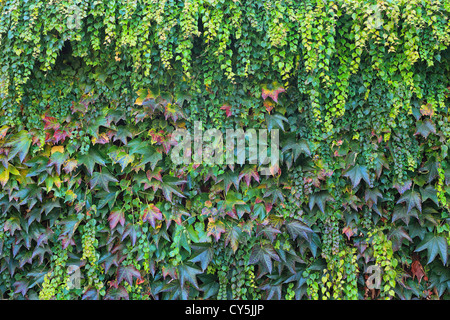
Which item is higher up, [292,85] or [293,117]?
[292,85]

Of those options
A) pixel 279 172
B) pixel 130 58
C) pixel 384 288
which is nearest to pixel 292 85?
pixel 279 172

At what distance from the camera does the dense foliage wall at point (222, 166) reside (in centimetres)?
244

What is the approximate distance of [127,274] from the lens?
2.51 m

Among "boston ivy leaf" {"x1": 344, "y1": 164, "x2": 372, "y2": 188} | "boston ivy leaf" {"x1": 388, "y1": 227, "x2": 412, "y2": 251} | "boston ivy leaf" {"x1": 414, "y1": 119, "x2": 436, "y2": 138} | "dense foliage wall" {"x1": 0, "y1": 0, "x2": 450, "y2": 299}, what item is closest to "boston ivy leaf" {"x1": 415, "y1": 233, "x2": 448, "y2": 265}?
"dense foliage wall" {"x1": 0, "y1": 0, "x2": 450, "y2": 299}

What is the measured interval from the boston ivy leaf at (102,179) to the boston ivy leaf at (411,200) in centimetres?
213

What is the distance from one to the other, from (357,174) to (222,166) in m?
0.99

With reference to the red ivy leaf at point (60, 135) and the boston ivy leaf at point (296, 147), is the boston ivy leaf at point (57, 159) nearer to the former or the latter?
the red ivy leaf at point (60, 135)

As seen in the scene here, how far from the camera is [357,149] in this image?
2.52 meters

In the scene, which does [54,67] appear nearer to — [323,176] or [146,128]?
[146,128]

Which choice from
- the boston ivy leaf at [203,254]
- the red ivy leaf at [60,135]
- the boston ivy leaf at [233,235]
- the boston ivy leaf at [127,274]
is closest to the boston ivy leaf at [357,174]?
the boston ivy leaf at [233,235]

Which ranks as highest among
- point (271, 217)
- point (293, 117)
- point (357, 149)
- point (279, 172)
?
point (293, 117)

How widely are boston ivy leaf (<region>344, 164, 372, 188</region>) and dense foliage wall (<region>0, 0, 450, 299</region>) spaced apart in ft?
0.05

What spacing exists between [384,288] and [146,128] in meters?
2.12

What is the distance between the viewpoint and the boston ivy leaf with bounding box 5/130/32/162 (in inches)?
101
